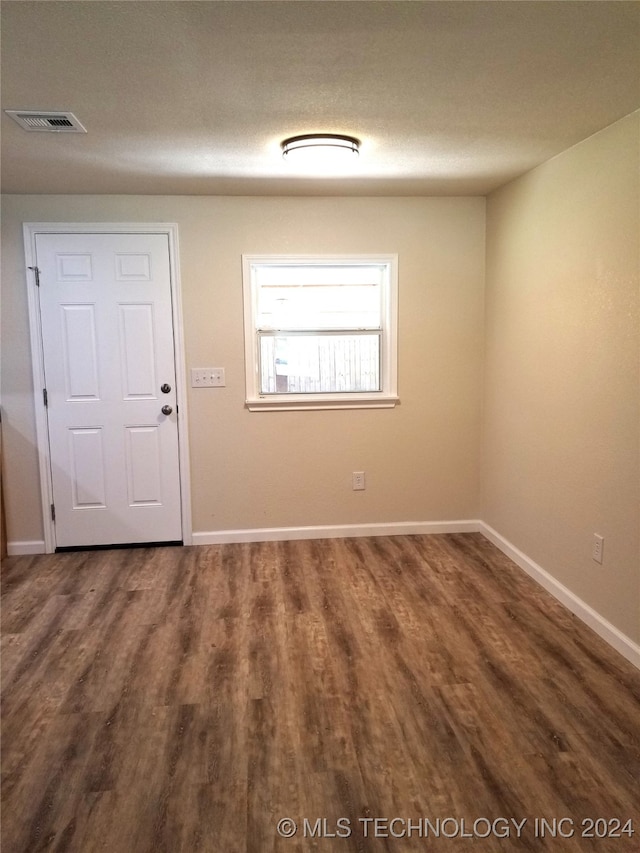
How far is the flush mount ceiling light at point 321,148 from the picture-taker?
8.64 feet

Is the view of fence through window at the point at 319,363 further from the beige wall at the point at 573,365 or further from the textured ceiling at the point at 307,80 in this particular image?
the textured ceiling at the point at 307,80

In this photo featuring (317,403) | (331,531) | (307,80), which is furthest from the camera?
(331,531)

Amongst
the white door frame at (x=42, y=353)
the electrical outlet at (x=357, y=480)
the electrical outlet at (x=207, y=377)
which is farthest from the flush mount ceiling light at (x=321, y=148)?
the electrical outlet at (x=357, y=480)

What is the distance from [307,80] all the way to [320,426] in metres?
2.37

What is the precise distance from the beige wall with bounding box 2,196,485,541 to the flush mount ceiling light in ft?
3.30

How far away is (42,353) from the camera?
12.3ft

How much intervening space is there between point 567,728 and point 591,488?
1.16 meters

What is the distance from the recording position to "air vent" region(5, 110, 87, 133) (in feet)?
7.43

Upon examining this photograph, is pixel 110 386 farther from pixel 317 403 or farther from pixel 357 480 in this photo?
pixel 357 480

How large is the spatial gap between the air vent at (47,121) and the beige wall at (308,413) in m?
1.29

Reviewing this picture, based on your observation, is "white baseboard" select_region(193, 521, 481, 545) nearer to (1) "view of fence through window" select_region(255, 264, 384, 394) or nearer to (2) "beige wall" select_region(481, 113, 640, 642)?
(2) "beige wall" select_region(481, 113, 640, 642)

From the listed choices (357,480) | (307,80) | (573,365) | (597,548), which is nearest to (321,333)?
(357,480)

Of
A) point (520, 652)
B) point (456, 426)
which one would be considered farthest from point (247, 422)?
point (520, 652)

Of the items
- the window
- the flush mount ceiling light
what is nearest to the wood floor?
the window
